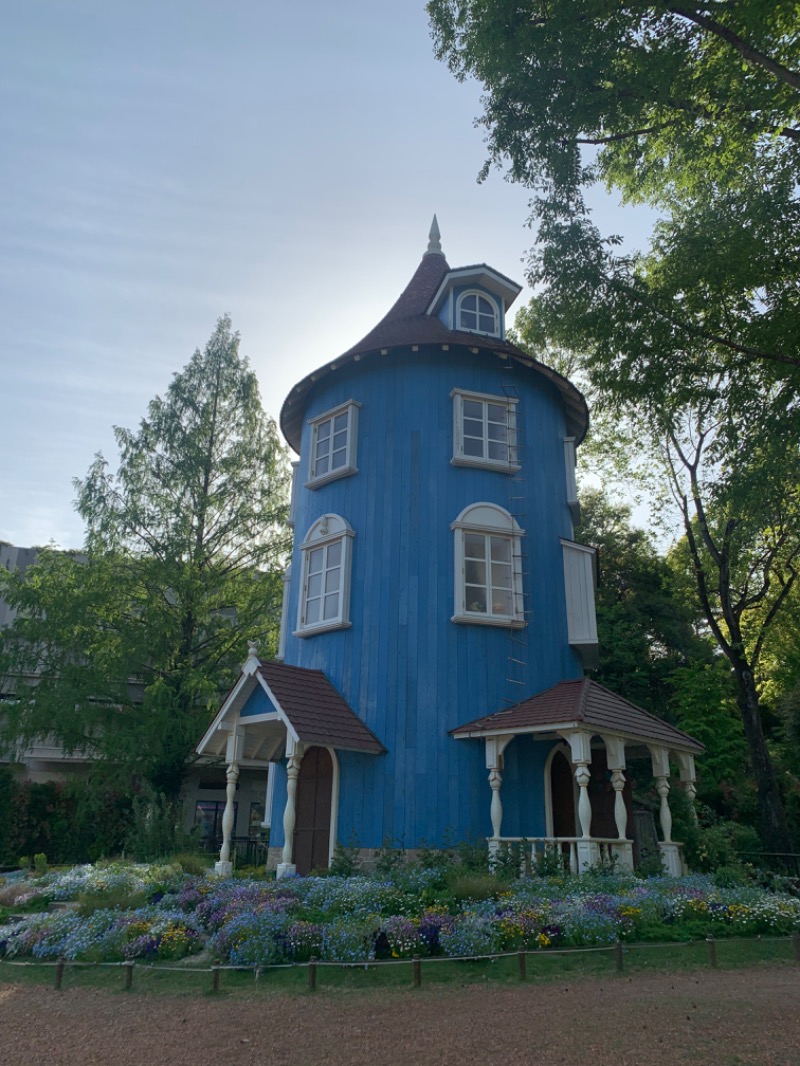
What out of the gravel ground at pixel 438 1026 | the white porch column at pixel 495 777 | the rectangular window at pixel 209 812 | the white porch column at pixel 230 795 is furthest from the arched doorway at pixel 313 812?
the rectangular window at pixel 209 812

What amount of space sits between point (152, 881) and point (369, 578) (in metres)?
7.33

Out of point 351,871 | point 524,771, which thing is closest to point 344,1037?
point 351,871

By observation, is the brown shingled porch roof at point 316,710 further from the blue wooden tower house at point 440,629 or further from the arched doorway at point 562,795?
the arched doorway at point 562,795

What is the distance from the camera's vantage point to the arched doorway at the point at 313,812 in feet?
53.5

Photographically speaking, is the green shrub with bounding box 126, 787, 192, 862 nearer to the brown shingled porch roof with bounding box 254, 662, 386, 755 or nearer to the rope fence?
the brown shingled porch roof with bounding box 254, 662, 386, 755

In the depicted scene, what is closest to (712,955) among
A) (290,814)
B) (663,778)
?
(663,778)

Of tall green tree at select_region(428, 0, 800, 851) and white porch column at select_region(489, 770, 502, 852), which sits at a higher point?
tall green tree at select_region(428, 0, 800, 851)

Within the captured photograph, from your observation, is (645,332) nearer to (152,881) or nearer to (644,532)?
(152,881)

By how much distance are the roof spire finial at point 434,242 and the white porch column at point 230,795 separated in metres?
14.9

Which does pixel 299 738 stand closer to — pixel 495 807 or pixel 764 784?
pixel 495 807

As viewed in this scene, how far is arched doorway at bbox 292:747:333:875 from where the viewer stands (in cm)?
1631

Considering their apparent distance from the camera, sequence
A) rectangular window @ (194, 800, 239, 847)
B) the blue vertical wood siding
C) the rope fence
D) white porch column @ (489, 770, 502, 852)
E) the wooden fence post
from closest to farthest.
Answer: the rope fence → the wooden fence post → white porch column @ (489, 770, 502, 852) → the blue vertical wood siding → rectangular window @ (194, 800, 239, 847)

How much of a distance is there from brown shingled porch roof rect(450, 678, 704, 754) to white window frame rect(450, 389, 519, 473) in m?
5.20

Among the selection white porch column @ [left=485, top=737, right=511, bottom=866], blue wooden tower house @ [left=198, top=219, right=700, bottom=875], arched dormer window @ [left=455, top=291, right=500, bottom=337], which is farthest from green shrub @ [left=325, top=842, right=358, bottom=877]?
arched dormer window @ [left=455, top=291, right=500, bottom=337]
